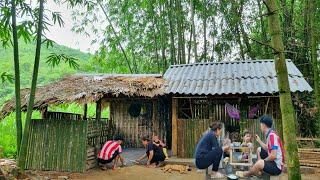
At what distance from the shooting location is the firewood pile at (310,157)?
8.08 meters

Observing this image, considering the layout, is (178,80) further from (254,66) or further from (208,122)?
(254,66)

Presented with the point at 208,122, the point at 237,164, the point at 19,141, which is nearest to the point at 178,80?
the point at 208,122

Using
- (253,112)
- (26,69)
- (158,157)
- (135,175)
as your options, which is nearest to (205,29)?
(253,112)

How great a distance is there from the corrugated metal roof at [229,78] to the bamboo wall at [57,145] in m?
2.70

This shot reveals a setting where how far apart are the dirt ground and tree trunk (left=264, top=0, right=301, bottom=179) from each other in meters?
4.06

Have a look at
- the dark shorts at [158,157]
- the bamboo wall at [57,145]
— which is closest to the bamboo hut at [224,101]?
the dark shorts at [158,157]

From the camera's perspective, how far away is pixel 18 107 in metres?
6.29

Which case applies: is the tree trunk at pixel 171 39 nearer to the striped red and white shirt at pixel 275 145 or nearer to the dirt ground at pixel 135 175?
the dirt ground at pixel 135 175

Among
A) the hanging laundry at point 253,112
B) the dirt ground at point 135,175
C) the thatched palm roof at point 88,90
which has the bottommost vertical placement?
the dirt ground at point 135,175

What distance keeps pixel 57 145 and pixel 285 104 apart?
6060 millimetres

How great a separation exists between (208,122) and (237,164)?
2829mm

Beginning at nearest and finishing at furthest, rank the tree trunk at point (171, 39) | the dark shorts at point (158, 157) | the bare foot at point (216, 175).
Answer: the bare foot at point (216, 175) → the dark shorts at point (158, 157) → the tree trunk at point (171, 39)

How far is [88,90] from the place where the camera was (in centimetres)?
805

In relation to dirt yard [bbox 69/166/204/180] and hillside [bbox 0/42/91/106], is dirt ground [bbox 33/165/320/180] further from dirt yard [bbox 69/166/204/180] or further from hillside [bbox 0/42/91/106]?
hillside [bbox 0/42/91/106]
